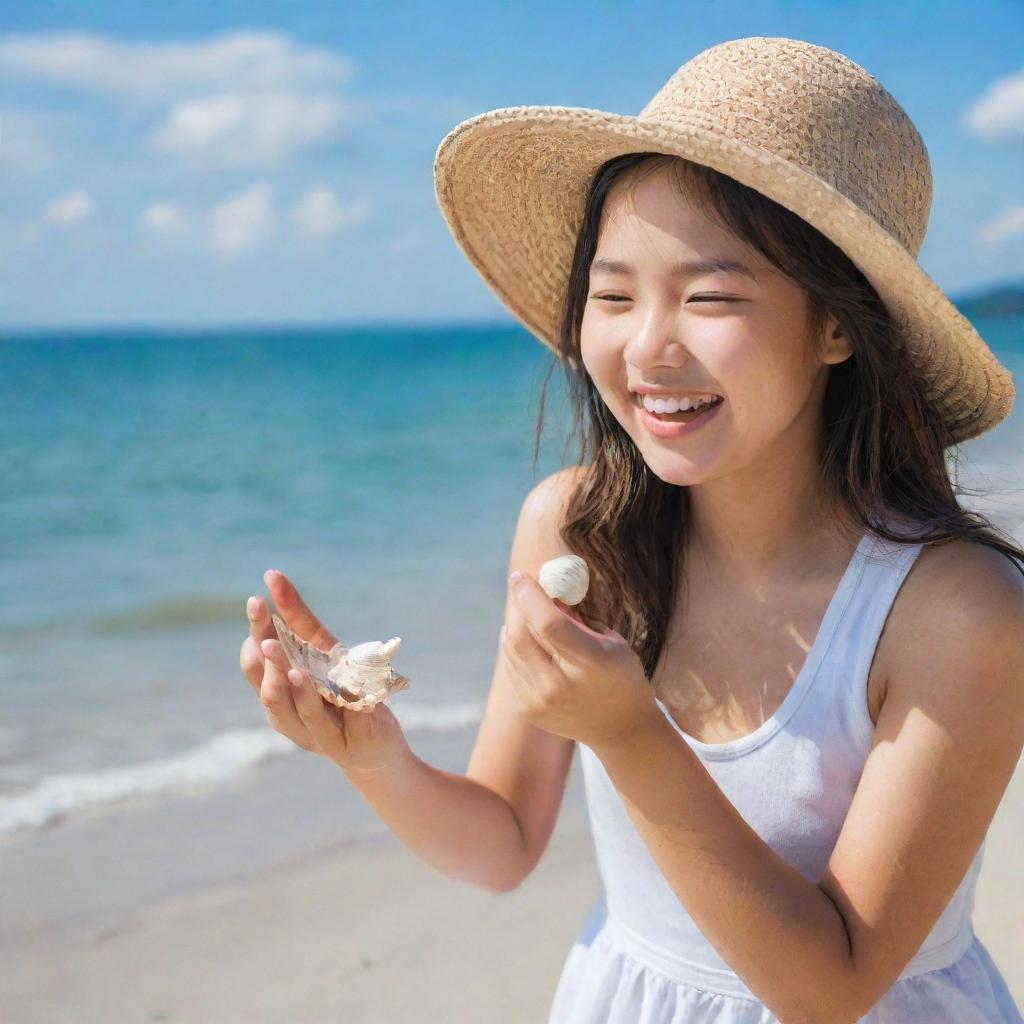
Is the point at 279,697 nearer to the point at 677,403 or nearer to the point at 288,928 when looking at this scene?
the point at 677,403

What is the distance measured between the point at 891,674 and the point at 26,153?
52.4m

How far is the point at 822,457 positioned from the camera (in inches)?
75.0

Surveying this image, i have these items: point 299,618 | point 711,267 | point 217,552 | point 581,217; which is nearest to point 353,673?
point 299,618

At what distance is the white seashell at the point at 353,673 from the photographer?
1.65m

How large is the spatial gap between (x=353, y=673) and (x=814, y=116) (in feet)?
3.06

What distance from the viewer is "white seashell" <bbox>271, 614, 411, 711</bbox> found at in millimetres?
1650

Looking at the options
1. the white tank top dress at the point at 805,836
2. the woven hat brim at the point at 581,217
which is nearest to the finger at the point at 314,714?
the white tank top dress at the point at 805,836

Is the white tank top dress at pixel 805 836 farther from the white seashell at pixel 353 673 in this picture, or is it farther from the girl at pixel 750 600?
the white seashell at pixel 353 673

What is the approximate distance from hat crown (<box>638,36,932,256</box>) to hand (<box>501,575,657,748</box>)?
2.03 ft

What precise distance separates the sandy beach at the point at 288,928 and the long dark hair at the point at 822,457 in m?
1.69

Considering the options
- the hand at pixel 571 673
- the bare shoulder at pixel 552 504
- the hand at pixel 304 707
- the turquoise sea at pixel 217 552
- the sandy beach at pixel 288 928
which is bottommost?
the turquoise sea at pixel 217 552

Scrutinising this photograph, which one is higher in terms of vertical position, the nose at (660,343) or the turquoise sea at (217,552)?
the nose at (660,343)

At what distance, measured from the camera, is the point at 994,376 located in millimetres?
1772

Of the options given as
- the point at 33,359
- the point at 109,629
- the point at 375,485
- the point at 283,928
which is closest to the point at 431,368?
the point at 33,359
